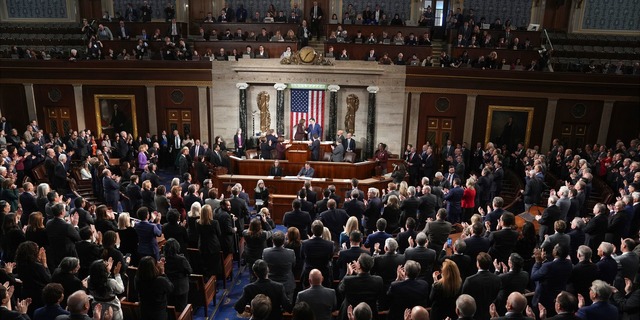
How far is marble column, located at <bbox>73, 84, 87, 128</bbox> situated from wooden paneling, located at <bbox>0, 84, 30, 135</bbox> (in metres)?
2.02

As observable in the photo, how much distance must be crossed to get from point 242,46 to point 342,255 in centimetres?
1332

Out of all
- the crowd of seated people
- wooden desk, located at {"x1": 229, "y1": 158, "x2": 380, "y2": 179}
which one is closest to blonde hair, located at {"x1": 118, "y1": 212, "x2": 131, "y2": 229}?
the crowd of seated people

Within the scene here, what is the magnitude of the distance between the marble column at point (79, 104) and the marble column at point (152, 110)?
2412mm

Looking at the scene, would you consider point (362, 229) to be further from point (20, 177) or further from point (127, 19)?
point (127, 19)

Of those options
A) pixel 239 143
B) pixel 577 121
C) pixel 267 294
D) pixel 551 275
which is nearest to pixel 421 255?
pixel 551 275

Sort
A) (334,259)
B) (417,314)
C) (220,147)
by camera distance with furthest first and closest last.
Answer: (220,147)
(334,259)
(417,314)

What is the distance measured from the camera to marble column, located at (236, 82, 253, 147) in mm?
17388

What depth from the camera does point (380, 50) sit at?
17.7m

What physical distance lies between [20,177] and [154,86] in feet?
20.4

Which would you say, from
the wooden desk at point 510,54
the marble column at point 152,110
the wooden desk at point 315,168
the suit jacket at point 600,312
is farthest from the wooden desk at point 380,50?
the suit jacket at point 600,312

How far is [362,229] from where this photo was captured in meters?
9.88

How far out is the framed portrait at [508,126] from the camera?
56.2 ft

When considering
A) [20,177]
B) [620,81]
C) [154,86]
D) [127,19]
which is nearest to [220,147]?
[154,86]

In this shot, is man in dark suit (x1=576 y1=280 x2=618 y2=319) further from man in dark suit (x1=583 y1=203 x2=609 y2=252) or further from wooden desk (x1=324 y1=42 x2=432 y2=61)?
wooden desk (x1=324 y1=42 x2=432 y2=61)
